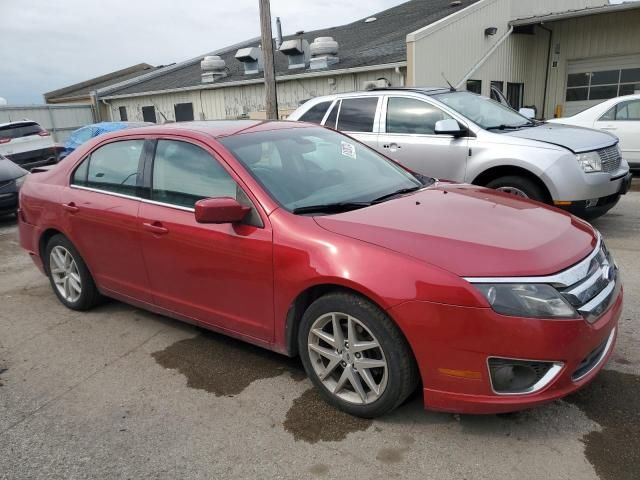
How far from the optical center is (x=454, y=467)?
8.04ft

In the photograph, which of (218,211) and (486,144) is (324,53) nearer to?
(486,144)

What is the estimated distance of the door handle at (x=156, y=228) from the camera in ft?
11.4

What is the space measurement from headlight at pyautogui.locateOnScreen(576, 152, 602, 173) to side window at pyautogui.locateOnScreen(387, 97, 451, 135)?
1.54 m

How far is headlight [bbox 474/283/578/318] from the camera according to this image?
234 centimetres

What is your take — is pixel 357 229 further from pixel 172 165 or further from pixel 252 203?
pixel 172 165

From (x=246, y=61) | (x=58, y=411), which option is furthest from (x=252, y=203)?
(x=246, y=61)

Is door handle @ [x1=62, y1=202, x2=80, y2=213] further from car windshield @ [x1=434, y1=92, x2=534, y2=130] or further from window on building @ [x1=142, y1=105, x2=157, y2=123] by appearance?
window on building @ [x1=142, y1=105, x2=157, y2=123]

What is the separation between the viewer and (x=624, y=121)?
29.5 feet

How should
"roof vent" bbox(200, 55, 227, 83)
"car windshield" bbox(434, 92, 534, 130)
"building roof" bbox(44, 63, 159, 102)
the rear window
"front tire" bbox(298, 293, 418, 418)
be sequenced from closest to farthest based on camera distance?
"front tire" bbox(298, 293, 418, 418) → "car windshield" bbox(434, 92, 534, 130) → the rear window → "roof vent" bbox(200, 55, 227, 83) → "building roof" bbox(44, 63, 159, 102)

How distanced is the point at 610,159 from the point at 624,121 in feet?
12.6

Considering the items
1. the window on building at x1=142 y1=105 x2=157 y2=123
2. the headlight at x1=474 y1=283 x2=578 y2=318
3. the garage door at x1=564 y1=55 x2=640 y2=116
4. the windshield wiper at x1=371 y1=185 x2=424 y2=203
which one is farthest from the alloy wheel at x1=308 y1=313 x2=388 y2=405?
the window on building at x1=142 y1=105 x2=157 y2=123

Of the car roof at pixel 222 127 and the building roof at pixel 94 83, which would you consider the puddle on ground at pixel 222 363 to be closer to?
the car roof at pixel 222 127

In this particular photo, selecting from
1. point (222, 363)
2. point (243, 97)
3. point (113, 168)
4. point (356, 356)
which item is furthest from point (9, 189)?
point (243, 97)

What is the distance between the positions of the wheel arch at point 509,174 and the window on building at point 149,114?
17480 mm
